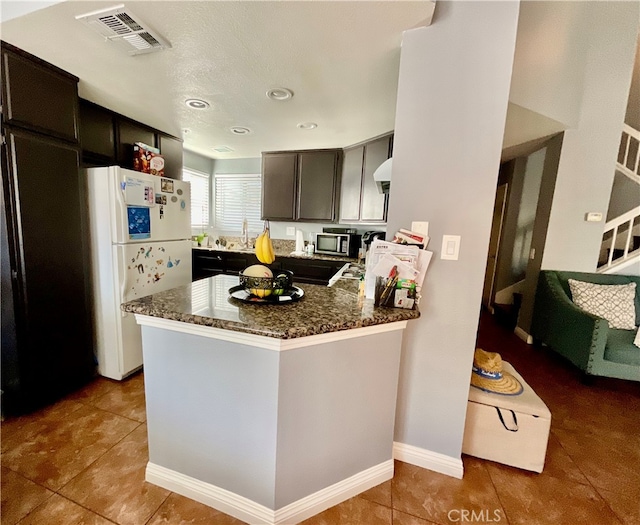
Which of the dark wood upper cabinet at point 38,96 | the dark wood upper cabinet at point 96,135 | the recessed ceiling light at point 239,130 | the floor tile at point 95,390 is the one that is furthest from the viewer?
the recessed ceiling light at point 239,130

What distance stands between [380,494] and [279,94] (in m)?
2.55

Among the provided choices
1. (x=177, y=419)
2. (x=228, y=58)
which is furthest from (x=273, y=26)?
(x=177, y=419)

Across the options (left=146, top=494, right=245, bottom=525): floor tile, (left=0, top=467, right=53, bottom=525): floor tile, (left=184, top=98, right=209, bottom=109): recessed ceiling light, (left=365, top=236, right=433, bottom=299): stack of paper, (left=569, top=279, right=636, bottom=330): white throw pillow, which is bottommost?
(left=0, top=467, right=53, bottom=525): floor tile

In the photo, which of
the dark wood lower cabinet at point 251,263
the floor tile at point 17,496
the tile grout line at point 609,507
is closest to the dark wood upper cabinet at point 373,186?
the dark wood lower cabinet at point 251,263

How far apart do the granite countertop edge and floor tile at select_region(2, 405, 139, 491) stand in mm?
1032

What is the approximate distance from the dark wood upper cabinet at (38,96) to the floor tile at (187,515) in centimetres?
222

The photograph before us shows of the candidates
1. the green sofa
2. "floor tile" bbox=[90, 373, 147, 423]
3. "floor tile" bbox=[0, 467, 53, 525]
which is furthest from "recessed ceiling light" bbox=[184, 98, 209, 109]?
the green sofa

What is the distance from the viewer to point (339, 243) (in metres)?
3.48

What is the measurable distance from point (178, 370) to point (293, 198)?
9.04 ft

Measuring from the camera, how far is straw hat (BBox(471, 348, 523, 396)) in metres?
1.61

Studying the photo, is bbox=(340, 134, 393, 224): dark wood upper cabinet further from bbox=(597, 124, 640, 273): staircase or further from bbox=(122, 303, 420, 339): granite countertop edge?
bbox=(597, 124, 640, 273): staircase

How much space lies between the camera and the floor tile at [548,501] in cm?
130

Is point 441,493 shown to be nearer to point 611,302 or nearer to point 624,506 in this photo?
point 624,506

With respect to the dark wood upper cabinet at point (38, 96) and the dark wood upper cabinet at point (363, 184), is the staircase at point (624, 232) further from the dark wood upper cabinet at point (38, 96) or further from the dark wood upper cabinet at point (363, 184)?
the dark wood upper cabinet at point (38, 96)
